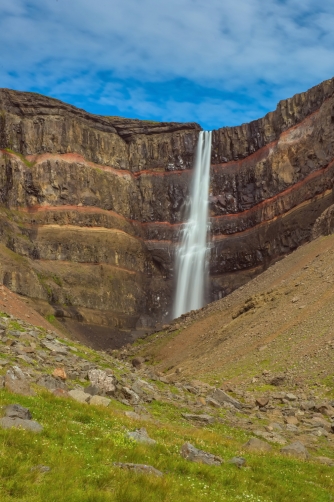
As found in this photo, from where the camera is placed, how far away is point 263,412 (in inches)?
884

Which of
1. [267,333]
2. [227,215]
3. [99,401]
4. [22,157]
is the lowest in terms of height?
[99,401]

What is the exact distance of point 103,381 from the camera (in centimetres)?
1847

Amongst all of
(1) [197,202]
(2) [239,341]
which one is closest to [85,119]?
(1) [197,202]

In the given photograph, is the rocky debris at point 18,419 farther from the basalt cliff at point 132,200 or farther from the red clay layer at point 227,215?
the red clay layer at point 227,215

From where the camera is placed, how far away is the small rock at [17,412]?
10359 millimetres

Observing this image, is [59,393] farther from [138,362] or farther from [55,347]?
[138,362]

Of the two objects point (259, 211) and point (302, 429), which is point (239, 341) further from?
point (259, 211)

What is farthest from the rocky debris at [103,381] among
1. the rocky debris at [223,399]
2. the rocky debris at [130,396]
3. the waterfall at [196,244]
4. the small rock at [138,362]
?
the waterfall at [196,244]

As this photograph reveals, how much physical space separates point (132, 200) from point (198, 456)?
265 feet

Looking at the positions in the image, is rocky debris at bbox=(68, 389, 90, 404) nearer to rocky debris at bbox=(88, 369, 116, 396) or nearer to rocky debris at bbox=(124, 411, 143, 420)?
rocky debris at bbox=(124, 411, 143, 420)

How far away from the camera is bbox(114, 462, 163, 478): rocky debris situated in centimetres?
888

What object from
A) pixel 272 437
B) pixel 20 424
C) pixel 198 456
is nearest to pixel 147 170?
pixel 272 437

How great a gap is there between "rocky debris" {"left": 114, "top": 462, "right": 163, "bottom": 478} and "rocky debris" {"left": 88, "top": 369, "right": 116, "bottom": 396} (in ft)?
28.0

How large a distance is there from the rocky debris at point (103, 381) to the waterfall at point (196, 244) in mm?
58309
